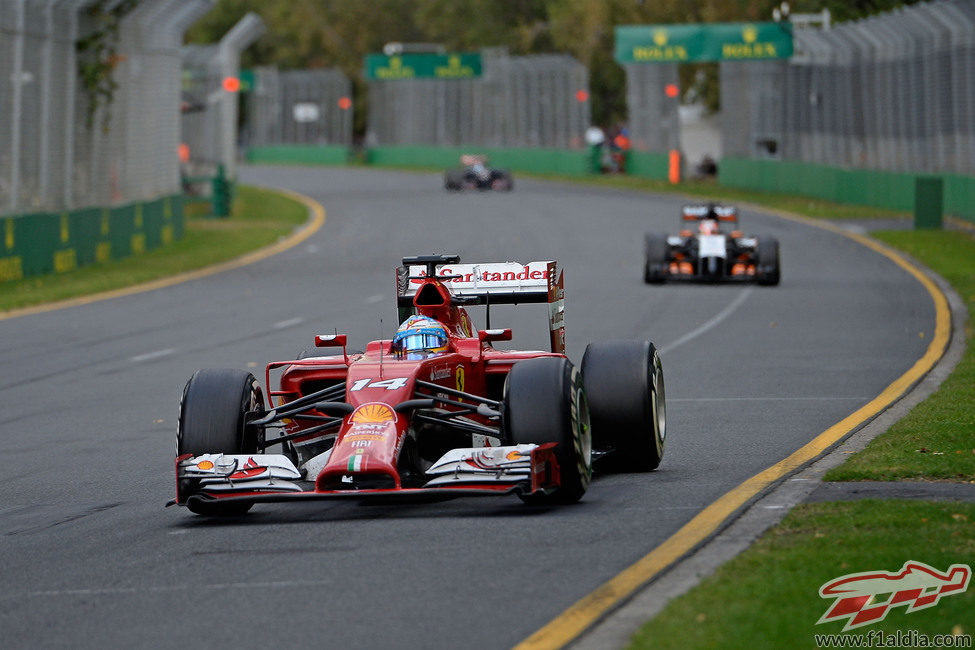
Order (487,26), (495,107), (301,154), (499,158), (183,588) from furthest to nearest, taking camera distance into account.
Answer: (487,26) → (301,154) → (495,107) → (499,158) → (183,588)

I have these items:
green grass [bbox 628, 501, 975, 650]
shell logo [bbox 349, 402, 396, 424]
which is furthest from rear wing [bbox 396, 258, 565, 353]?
green grass [bbox 628, 501, 975, 650]

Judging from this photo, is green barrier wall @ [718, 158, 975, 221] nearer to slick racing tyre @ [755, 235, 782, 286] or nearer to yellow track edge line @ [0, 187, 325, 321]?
slick racing tyre @ [755, 235, 782, 286]

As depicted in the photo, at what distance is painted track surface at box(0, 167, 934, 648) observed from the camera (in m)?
6.68

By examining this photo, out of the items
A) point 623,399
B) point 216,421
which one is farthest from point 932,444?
point 216,421

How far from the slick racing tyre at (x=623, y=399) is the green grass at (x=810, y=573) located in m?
1.64

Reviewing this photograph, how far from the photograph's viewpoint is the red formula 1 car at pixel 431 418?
27.6 feet

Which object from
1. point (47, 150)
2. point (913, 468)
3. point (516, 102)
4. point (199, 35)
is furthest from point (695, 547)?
point (199, 35)

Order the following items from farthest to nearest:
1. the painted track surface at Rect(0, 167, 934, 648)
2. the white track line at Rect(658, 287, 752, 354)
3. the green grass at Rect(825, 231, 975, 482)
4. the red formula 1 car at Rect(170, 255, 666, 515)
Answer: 1. the white track line at Rect(658, 287, 752, 354)
2. the green grass at Rect(825, 231, 975, 482)
3. the red formula 1 car at Rect(170, 255, 666, 515)
4. the painted track surface at Rect(0, 167, 934, 648)

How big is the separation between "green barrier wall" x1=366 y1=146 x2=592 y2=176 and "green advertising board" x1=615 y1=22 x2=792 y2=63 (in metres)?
14.3

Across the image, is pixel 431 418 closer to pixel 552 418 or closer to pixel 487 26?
pixel 552 418

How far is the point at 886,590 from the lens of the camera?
21.0 ft

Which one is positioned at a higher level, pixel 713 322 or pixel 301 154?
pixel 301 154

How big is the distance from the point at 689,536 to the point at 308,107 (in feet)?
293

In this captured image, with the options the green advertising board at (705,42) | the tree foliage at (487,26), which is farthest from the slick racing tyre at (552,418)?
the tree foliage at (487,26)
